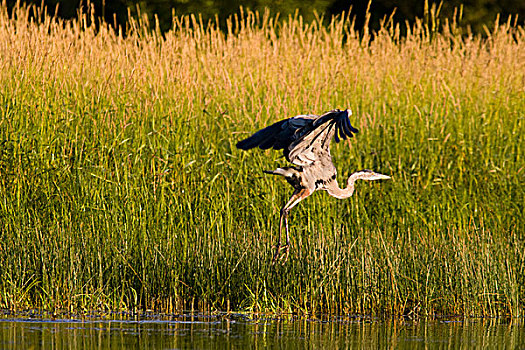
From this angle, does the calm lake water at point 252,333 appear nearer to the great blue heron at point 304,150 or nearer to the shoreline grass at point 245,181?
the shoreline grass at point 245,181

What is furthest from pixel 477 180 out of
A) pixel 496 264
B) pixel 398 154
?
pixel 496 264

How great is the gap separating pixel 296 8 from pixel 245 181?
21.4ft

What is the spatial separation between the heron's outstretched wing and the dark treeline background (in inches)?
299

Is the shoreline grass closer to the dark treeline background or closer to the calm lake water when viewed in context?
the calm lake water

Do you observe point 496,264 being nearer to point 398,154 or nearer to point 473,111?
point 398,154

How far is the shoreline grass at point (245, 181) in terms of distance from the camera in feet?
20.0

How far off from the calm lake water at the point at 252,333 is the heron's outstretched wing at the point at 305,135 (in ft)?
3.41

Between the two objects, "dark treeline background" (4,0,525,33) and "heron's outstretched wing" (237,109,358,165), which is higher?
"dark treeline background" (4,0,525,33)

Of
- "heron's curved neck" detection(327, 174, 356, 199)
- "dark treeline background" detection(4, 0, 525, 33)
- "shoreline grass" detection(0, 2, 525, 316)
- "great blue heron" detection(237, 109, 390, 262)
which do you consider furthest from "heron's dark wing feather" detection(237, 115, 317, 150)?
"dark treeline background" detection(4, 0, 525, 33)

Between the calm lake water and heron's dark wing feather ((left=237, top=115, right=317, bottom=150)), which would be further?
heron's dark wing feather ((left=237, top=115, right=317, bottom=150))

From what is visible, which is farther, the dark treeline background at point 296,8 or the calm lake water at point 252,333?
the dark treeline background at point 296,8

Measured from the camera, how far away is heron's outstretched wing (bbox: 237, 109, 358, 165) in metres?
5.15

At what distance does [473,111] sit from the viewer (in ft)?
28.0

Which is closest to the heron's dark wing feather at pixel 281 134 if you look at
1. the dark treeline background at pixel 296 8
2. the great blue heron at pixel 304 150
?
the great blue heron at pixel 304 150
